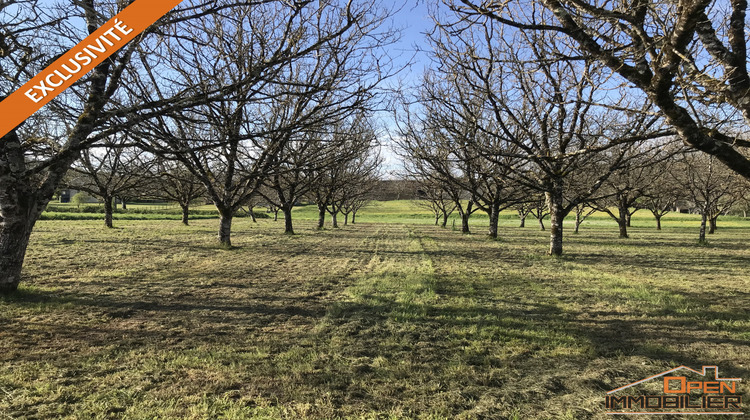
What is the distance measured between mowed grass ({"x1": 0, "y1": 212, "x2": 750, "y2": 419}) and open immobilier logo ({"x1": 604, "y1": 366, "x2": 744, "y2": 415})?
136 millimetres

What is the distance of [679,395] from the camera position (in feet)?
10.5

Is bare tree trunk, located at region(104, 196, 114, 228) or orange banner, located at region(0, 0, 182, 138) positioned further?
bare tree trunk, located at region(104, 196, 114, 228)

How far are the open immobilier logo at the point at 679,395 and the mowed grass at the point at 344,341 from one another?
0.45ft

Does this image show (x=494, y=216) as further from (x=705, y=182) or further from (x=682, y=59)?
(x=682, y=59)

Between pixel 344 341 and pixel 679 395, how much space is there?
3418mm

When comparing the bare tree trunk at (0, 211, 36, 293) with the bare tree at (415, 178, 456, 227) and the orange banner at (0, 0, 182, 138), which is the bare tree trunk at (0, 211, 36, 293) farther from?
the bare tree at (415, 178, 456, 227)

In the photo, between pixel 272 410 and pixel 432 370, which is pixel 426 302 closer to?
pixel 432 370

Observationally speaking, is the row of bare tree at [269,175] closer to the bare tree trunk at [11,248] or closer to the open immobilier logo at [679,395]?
the bare tree trunk at [11,248]

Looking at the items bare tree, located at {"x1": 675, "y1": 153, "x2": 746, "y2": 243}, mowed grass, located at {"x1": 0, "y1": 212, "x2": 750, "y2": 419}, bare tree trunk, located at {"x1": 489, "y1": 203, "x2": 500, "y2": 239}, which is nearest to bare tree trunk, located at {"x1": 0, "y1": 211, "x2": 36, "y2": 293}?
mowed grass, located at {"x1": 0, "y1": 212, "x2": 750, "y2": 419}

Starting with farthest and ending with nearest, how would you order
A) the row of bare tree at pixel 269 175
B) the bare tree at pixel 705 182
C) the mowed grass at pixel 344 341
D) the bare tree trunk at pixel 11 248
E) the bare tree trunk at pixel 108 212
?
1. the bare tree trunk at pixel 108 212
2. the bare tree at pixel 705 182
3. the row of bare tree at pixel 269 175
4. the bare tree trunk at pixel 11 248
5. the mowed grass at pixel 344 341

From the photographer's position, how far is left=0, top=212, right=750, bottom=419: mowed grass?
299 cm

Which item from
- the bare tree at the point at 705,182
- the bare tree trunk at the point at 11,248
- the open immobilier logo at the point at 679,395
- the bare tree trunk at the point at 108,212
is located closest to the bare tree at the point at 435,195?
the bare tree at the point at 705,182

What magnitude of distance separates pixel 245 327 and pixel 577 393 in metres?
4.05

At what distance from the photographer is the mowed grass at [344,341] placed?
9.80 feet
